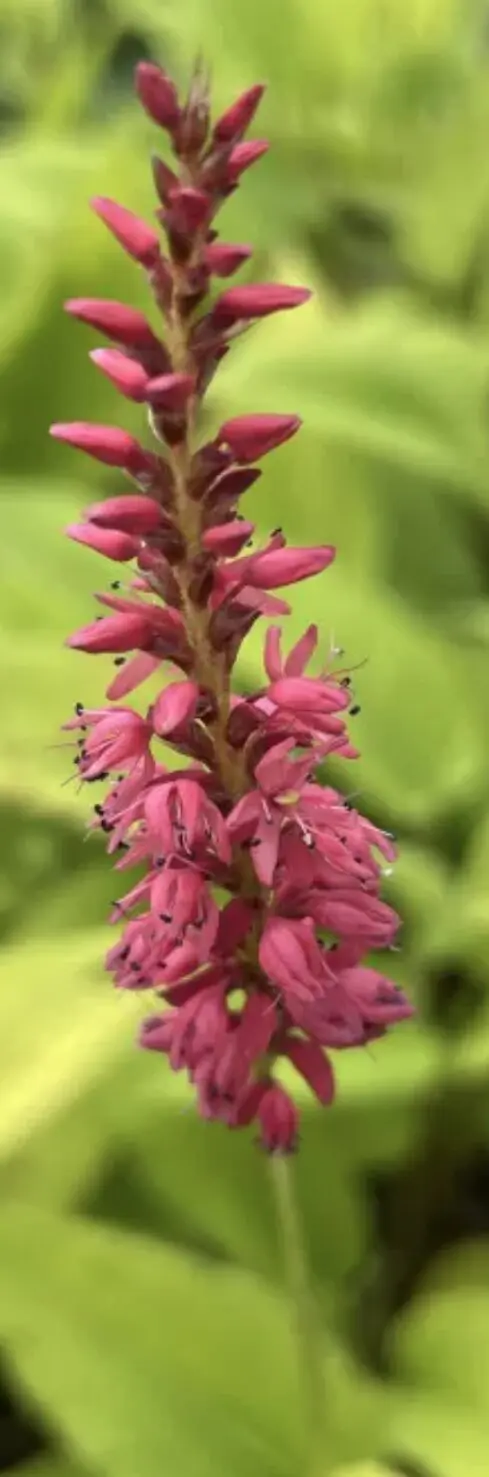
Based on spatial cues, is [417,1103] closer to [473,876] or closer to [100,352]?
[473,876]

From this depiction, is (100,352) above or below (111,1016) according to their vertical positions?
above

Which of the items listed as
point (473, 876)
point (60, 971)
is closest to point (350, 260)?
point (473, 876)

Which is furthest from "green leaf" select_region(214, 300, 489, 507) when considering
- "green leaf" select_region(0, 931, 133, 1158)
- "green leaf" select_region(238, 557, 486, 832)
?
"green leaf" select_region(0, 931, 133, 1158)

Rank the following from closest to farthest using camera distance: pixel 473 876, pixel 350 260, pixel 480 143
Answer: pixel 473 876 < pixel 480 143 < pixel 350 260

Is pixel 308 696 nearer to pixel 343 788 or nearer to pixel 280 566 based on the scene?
pixel 280 566

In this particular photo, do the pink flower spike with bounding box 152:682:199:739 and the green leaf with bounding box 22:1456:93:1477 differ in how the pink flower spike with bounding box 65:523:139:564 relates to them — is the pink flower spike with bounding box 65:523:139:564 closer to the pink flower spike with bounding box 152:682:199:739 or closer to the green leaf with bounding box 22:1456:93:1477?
the pink flower spike with bounding box 152:682:199:739

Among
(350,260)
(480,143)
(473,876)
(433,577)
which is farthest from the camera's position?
(350,260)

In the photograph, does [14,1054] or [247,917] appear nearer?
[247,917]

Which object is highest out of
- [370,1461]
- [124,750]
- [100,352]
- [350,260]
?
[350,260]
